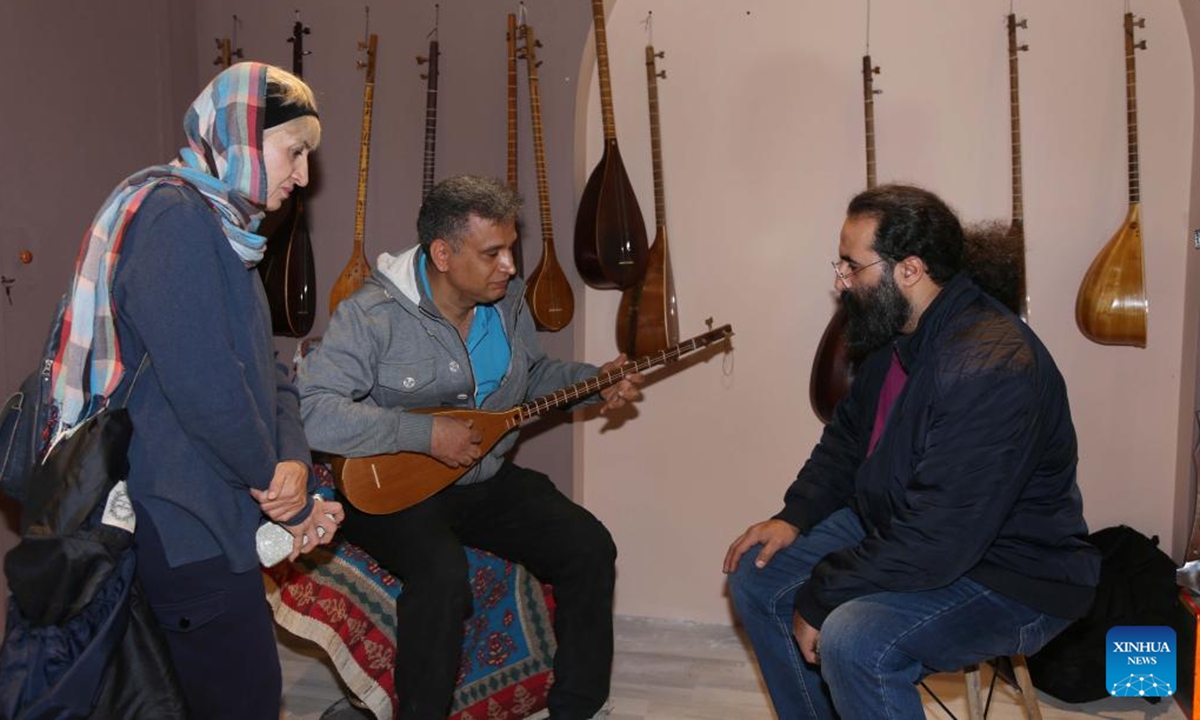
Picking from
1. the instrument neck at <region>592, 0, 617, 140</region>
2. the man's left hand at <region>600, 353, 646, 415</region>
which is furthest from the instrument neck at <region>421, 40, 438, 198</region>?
the man's left hand at <region>600, 353, 646, 415</region>

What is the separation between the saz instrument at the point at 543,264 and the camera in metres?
3.06

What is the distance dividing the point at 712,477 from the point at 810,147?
1051 millimetres

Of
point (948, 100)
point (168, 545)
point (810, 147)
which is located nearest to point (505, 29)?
point (810, 147)

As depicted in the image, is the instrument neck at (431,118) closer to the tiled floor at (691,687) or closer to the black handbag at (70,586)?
the tiled floor at (691,687)

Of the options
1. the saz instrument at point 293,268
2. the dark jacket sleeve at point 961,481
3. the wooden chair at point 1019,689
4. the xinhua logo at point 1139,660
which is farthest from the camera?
the saz instrument at point 293,268

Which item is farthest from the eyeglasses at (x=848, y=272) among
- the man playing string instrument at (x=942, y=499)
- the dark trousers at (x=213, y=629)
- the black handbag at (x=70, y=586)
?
the black handbag at (x=70, y=586)

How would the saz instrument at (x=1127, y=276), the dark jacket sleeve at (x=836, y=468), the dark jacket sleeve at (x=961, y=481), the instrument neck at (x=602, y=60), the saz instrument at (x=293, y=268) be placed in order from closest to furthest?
1. the dark jacket sleeve at (x=961, y=481)
2. the dark jacket sleeve at (x=836, y=468)
3. the saz instrument at (x=1127, y=276)
4. the instrument neck at (x=602, y=60)
5. the saz instrument at (x=293, y=268)

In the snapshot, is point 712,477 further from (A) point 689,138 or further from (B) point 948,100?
(B) point 948,100

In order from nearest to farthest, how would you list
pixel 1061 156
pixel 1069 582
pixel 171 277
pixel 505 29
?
pixel 171 277 → pixel 1069 582 → pixel 1061 156 → pixel 505 29

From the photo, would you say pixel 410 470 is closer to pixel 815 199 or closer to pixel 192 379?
pixel 192 379

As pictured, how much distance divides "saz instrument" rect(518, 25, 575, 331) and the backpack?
1584mm

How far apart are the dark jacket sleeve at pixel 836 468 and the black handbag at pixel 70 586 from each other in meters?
1.39

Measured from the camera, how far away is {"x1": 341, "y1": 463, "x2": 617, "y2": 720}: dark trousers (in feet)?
7.64

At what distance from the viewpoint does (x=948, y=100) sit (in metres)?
2.98
